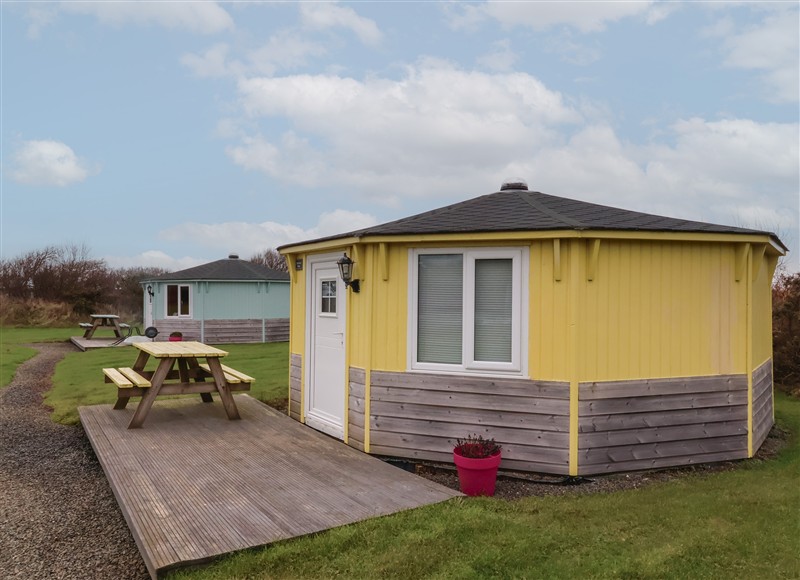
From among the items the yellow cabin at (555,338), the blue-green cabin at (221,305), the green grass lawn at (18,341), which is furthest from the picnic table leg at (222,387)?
the blue-green cabin at (221,305)

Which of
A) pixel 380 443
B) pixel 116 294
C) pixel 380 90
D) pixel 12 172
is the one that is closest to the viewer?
pixel 380 443

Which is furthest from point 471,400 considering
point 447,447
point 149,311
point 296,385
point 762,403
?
point 149,311

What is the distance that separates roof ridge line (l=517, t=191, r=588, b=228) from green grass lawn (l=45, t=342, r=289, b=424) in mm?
5086

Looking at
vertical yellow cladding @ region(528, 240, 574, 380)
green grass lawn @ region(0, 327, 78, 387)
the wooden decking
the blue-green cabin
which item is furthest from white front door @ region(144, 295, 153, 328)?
vertical yellow cladding @ region(528, 240, 574, 380)

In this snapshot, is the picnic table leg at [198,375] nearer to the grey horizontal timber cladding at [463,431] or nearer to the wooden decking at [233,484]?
the wooden decking at [233,484]

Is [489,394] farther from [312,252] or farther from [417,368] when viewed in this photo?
[312,252]

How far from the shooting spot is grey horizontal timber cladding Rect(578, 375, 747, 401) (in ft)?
16.1

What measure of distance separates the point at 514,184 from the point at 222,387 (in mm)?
4445

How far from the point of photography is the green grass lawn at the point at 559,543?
3045mm

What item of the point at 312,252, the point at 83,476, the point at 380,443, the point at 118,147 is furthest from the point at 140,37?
the point at 380,443

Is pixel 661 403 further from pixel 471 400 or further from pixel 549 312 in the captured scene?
pixel 471 400

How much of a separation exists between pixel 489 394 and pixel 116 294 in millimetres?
30286

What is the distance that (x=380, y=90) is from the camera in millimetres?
10625

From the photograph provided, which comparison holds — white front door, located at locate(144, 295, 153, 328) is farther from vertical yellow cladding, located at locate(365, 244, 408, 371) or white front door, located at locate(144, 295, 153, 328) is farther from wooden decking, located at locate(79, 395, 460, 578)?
vertical yellow cladding, located at locate(365, 244, 408, 371)
